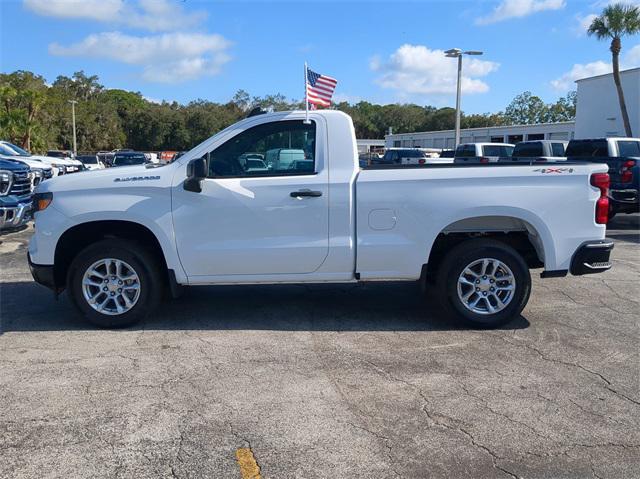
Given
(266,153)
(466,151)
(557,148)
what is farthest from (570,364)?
(466,151)

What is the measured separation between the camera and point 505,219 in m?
5.86

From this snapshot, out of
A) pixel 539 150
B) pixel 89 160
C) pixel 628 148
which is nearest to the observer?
pixel 628 148

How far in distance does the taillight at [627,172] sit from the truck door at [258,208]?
9965 mm

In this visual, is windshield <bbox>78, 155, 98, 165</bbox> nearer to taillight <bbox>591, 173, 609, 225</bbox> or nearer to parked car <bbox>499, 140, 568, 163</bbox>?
parked car <bbox>499, 140, 568, 163</bbox>

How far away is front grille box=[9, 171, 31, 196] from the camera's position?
9742mm

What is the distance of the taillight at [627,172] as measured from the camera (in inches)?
514

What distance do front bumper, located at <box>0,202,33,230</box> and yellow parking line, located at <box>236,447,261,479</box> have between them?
6.84m

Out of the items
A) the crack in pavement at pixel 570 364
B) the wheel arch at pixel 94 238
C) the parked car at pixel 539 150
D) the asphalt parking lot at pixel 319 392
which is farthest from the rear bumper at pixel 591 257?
the parked car at pixel 539 150

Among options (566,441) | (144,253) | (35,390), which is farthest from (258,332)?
(566,441)

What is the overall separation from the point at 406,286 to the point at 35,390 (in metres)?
4.55

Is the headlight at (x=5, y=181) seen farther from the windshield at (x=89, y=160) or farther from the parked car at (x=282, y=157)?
the windshield at (x=89, y=160)

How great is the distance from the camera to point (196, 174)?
5.39 meters

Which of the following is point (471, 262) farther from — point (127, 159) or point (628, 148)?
point (127, 159)

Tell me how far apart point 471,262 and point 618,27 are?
36.3 meters
